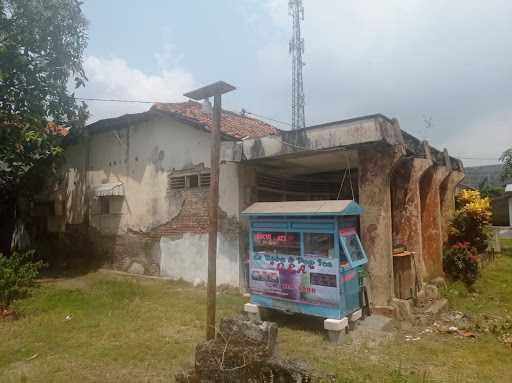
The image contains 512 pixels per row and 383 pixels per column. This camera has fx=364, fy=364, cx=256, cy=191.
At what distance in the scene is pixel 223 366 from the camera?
3.93 meters

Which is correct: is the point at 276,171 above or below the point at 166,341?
above

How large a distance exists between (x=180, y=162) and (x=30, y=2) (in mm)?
5270

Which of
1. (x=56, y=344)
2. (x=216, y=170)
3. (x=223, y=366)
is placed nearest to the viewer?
(x=223, y=366)

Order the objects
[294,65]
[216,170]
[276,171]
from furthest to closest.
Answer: [294,65] < [276,171] < [216,170]

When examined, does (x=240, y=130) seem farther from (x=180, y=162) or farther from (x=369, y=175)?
(x=369, y=175)

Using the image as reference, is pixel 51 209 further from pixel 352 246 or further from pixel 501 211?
pixel 501 211

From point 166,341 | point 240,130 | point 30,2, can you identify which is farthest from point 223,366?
point 30,2

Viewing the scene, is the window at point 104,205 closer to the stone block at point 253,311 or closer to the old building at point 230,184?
the old building at point 230,184

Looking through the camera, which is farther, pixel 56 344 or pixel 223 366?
pixel 56 344

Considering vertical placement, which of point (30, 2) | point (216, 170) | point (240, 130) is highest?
point (30, 2)

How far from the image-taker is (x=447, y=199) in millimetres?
11023

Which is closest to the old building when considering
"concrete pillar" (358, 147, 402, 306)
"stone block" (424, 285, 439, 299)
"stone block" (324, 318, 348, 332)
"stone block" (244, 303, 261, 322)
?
"concrete pillar" (358, 147, 402, 306)

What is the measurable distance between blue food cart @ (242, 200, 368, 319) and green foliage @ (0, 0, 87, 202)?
620 centimetres

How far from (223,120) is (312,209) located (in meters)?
5.51
